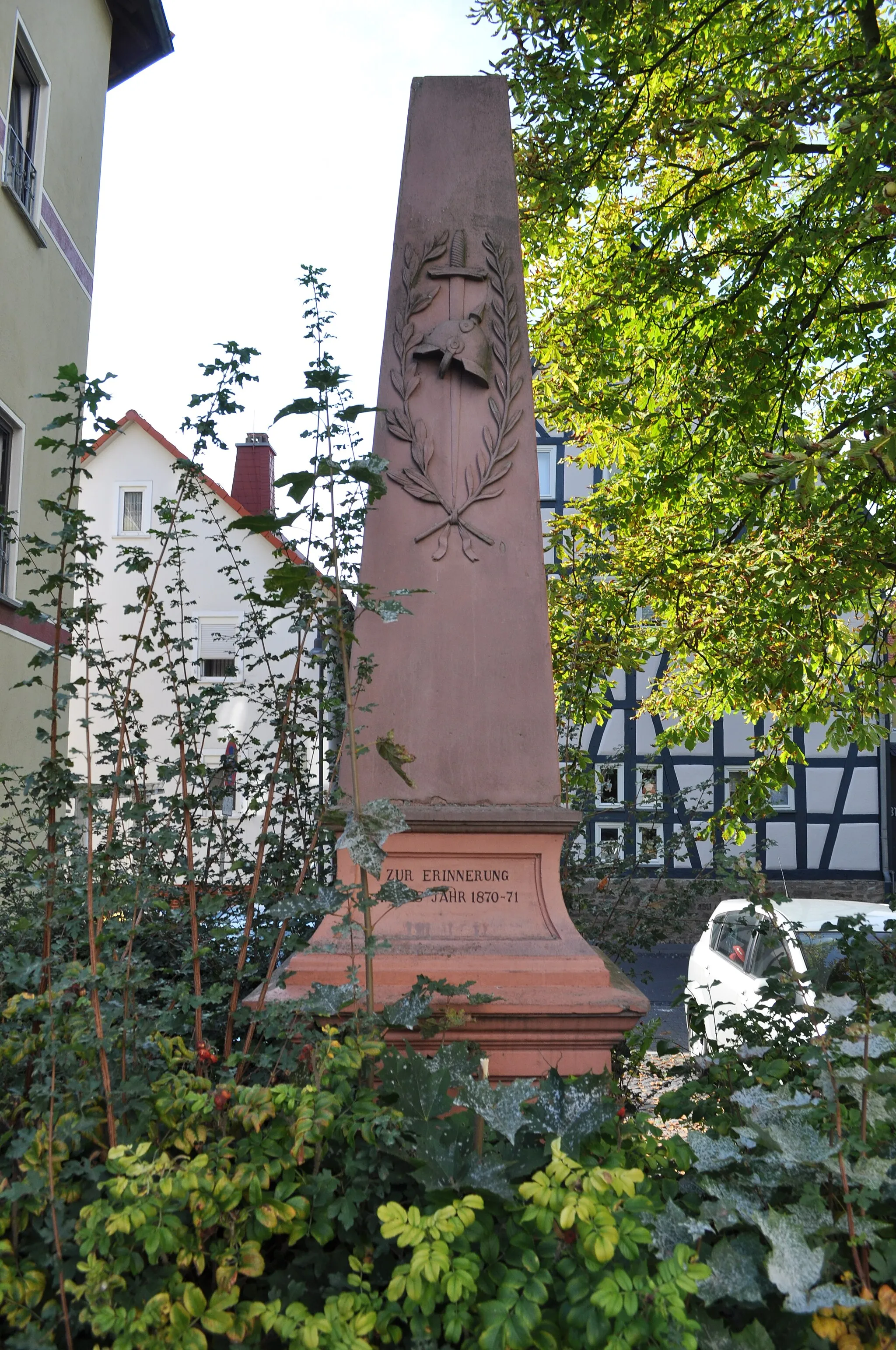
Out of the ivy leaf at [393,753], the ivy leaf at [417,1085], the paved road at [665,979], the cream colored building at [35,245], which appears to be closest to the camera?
the ivy leaf at [417,1085]

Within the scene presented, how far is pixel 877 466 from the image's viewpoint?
3613 millimetres

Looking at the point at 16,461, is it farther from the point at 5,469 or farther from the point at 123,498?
the point at 123,498

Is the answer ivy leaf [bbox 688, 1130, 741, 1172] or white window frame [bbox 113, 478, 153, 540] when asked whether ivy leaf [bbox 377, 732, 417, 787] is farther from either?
white window frame [bbox 113, 478, 153, 540]

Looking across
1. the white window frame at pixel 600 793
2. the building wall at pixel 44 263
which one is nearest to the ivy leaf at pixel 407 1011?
the white window frame at pixel 600 793

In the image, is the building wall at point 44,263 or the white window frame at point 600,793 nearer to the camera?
the white window frame at point 600,793

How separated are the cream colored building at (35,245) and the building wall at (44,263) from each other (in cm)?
2

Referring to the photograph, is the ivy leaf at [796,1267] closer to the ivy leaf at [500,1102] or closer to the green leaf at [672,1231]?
the green leaf at [672,1231]

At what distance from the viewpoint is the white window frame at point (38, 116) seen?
8469 mm

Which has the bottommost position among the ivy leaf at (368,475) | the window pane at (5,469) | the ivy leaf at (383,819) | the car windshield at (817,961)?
the car windshield at (817,961)

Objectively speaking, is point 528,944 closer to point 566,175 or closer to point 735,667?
point 735,667

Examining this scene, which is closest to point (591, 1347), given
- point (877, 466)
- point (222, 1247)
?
point (222, 1247)

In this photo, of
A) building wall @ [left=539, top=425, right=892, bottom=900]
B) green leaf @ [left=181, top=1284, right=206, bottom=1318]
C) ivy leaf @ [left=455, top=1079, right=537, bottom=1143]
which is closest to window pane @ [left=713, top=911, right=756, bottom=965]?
ivy leaf @ [left=455, top=1079, right=537, bottom=1143]

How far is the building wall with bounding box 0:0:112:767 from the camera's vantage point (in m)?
8.41

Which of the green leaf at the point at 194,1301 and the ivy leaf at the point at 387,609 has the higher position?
the ivy leaf at the point at 387,609
